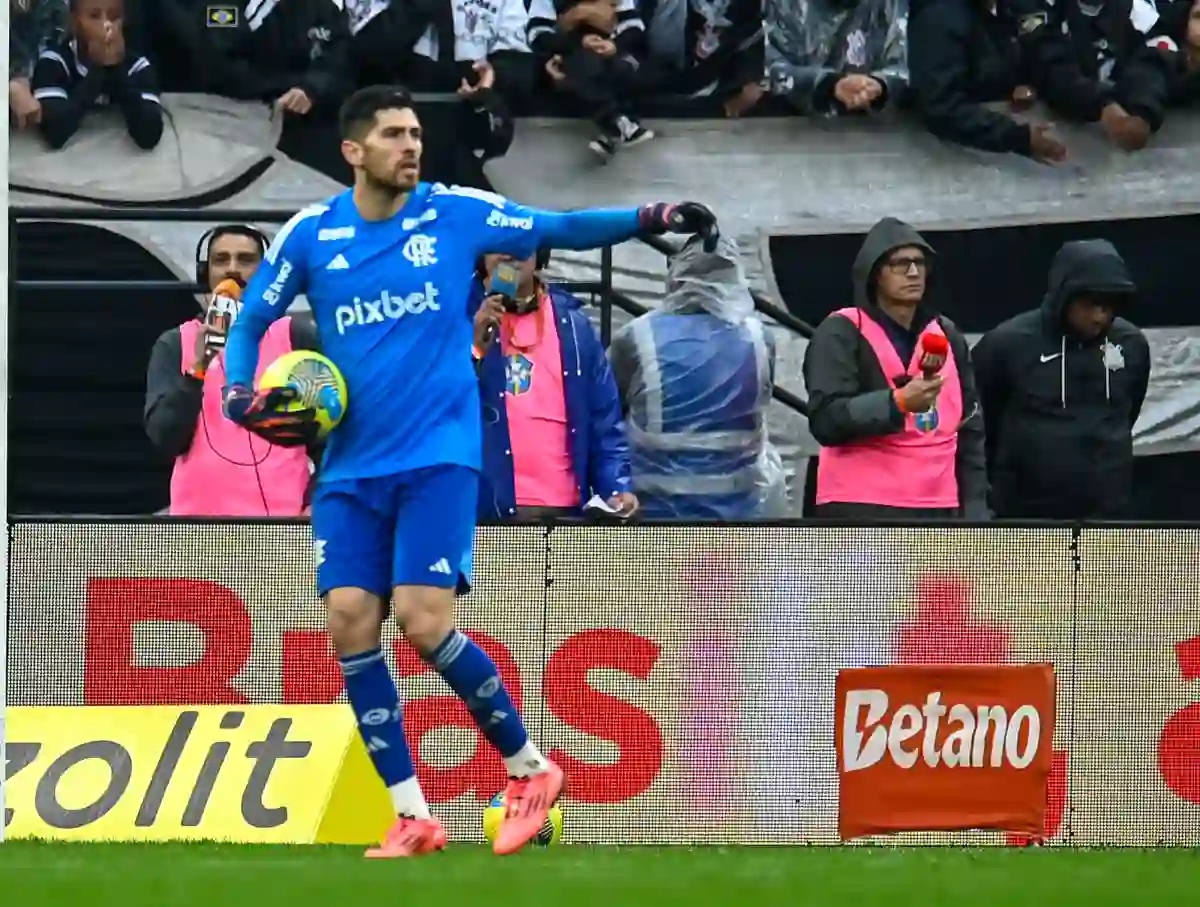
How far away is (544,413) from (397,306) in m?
1.91

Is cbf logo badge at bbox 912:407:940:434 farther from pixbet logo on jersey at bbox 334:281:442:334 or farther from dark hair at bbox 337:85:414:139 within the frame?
dark hair at bbox 337:85:414:139

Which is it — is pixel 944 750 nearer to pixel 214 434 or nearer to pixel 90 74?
pixel 214 434

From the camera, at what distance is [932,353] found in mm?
9844

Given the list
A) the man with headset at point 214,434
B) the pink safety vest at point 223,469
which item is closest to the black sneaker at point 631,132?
the man with headset at point 214,434

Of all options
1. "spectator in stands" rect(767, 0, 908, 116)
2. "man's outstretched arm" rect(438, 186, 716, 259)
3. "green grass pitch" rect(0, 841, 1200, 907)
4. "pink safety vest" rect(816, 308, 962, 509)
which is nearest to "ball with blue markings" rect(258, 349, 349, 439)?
"man's outstretched arm" rect(438, 186, 716, 259)

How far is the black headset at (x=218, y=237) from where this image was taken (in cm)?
1092

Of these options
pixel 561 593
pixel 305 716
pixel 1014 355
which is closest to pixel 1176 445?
pixel 1014 355

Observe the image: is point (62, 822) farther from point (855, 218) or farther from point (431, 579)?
point (855, 218)

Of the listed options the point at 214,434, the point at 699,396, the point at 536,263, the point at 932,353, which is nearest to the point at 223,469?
the point at 214,434

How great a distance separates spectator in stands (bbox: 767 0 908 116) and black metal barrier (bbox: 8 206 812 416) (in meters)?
1.03

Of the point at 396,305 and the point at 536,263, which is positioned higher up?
the point at 396,305

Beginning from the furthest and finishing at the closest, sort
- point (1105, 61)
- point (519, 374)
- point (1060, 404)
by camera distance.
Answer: point (1105, 61)
point (1060, 404)
point (519, 374)

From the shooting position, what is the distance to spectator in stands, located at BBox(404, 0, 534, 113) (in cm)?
1224

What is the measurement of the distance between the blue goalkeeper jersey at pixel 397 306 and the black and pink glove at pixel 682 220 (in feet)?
0.37
